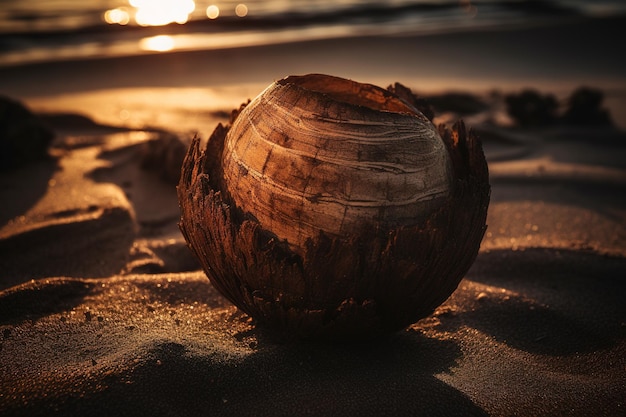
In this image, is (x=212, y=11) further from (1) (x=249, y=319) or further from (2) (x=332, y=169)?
(2) (x=332, y=169)

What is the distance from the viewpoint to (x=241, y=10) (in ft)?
47.6

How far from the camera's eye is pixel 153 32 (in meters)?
12.0

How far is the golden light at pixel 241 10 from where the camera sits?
1400cm

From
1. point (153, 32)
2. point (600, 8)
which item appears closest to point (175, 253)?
point (153, 32)

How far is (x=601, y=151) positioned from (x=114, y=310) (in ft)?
13.9

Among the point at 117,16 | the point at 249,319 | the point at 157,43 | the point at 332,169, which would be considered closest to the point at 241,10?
the point at 117,16

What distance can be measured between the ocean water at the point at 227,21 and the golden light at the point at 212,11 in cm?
2

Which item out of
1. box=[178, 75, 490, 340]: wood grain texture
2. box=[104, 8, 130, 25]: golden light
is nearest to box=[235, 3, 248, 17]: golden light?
box=[104, 8, 130, 25]: golden light

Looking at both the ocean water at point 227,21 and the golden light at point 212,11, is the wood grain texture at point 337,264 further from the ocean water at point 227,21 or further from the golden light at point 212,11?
the golden light at point 212,11

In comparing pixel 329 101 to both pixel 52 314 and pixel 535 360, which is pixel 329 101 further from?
pixel 52 314

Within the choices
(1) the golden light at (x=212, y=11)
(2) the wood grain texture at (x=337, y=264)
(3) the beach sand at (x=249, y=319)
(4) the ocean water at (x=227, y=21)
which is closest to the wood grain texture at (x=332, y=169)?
(2) the wood grain texture at (x=337, y=264)

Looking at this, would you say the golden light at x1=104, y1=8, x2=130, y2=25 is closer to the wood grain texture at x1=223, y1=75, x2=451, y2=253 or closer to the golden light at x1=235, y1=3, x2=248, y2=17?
the golden light at x1=235, y1=3, x2=248, y2=17

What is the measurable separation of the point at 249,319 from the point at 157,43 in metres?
9.80

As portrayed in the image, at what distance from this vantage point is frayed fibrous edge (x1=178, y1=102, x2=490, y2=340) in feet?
5.83
